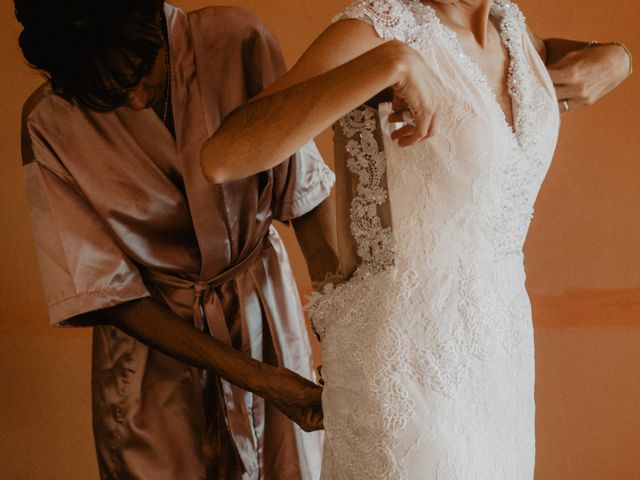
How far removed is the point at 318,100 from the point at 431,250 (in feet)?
0.79

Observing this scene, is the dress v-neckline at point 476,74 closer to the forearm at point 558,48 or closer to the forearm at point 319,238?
the forearm at point 558,48

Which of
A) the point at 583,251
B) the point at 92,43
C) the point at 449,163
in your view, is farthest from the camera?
the point at 583,251

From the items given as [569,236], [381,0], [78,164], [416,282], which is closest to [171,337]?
[78,164]

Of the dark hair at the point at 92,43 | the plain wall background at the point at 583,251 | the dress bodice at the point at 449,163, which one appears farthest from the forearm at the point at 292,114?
the plain wall background at the point at 583,251

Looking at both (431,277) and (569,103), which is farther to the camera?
(569,103)

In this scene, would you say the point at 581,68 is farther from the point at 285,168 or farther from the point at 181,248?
the point at 181,248

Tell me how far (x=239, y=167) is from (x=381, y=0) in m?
0.25

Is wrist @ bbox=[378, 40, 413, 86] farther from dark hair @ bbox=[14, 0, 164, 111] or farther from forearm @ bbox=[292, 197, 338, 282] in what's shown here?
forearm @ bbox=[292, 197, 338, 282]

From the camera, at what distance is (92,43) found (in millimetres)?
974

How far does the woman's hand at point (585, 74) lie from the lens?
1.06m

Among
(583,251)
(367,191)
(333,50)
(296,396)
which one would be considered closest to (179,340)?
(296,396)

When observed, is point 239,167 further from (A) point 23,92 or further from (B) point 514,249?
(A) point 23,92

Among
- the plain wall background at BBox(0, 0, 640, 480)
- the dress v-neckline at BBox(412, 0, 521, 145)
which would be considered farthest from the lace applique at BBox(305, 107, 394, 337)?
the plain wall background at BBox(0, 0, 640, 480)

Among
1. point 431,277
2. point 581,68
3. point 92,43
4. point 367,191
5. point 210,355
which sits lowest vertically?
point 210,355
